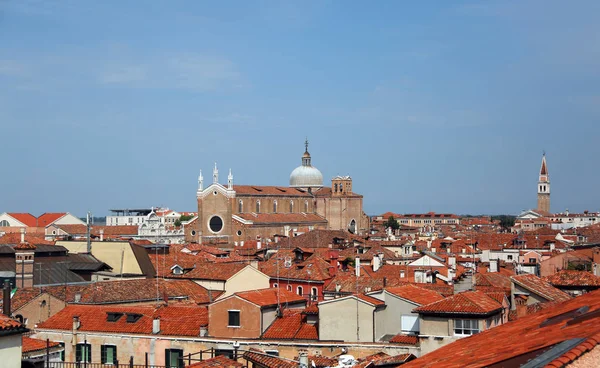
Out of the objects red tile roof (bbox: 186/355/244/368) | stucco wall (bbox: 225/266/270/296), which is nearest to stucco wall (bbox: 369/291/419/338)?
red tile roof (bbox: 186/355/244/368)

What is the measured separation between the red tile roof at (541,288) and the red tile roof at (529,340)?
10247mm

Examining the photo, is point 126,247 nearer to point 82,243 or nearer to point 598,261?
point 82,243

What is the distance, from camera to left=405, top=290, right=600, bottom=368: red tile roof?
665cm

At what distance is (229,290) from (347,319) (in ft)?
38.4

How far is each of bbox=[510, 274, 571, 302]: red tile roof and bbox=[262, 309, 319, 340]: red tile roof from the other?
5125 millimetres

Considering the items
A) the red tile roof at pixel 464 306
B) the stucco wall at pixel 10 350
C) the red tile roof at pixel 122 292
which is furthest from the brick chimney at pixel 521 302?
the stucco wall at pixel 10 350

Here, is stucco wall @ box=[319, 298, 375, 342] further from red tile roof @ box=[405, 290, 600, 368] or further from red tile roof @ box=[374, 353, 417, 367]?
red tile roof @ box=[405, 290, 600, 368]

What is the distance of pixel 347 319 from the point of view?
20.5 metres

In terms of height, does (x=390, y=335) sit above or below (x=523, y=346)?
below

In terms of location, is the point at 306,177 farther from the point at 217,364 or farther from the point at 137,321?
the point at 217,364

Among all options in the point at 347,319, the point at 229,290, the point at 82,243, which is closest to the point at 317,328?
the point at 347,319

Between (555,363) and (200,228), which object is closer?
(555,363)

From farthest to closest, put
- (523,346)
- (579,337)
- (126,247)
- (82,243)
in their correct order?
(82,243) < (126,247) < (523,346) < (579,337)

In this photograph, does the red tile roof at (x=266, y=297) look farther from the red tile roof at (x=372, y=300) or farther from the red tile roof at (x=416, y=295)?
the red tile roof at (x=416, y=295)
